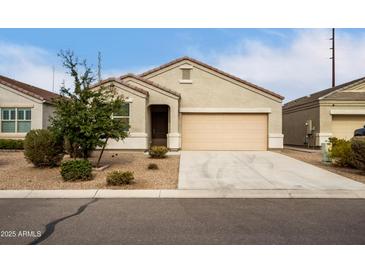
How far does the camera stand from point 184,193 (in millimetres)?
9008

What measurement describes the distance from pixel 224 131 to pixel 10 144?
519 inches

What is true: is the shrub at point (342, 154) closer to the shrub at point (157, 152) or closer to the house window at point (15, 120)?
the shrub at point (157, 152)

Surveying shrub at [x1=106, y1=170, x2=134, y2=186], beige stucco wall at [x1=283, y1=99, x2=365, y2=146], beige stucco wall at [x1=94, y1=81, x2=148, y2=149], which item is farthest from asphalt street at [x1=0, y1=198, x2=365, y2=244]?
beige stucco wall at [x1=283, y1=99, x2=365, y2=146]

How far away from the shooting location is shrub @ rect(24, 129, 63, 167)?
41.1 feet

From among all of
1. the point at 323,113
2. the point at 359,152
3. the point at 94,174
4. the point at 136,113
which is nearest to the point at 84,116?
the point at 94,174

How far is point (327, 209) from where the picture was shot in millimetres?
7391

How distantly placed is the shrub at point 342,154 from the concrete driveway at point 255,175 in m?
1.22

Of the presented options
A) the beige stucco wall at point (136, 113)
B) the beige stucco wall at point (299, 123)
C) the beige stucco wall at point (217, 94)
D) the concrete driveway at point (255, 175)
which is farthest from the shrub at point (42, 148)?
the beige stucco wall at point (299, 123)

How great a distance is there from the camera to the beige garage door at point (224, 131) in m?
20.8

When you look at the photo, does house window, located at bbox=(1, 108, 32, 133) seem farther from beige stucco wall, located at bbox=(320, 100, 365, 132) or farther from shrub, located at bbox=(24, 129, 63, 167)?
beige stucco wall, located at bbox=(320, 100, 365, 132)

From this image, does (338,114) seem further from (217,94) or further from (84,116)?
(84,116)

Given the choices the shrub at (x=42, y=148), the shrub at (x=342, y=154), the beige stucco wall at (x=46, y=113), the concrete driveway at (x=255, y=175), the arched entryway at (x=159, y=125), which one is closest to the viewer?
the concrete driveway at (x=255, y=175)

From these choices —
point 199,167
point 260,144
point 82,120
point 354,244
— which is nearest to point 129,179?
point 82,120
